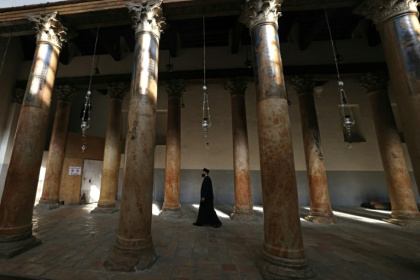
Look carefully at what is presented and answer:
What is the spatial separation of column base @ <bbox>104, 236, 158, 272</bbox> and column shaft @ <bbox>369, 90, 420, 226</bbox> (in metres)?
7.01

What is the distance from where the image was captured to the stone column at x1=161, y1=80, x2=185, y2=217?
6.72m

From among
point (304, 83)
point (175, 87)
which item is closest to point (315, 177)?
point (304, 83)

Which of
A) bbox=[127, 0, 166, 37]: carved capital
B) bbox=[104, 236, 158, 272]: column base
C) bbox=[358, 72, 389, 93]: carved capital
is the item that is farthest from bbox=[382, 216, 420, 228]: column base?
bbox=[127, 0, 166, 37]: carved capital

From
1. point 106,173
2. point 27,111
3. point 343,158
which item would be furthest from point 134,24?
point 343,158

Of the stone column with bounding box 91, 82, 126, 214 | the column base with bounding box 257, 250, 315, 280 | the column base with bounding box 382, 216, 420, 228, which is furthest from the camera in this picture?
the stone column with bounding box 91, 82, 126, 214

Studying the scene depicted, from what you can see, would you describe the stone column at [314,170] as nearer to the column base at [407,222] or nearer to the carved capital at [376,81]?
the column base at [407,222]

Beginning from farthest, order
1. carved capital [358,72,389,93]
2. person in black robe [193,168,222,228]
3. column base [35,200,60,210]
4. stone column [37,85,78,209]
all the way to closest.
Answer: stone column [37,85,78,209] < column base [35,200,60,210] < carved capital [358,72,389,93] < person in black robe [193,168,222,228]

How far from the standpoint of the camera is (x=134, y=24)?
3.99 meters

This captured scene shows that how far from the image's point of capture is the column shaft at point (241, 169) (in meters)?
6.38

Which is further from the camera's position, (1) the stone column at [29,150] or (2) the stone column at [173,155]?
(2) the stone column at [173,155]

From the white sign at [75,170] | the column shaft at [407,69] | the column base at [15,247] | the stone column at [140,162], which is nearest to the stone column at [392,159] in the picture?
the column shaft at [407,69]

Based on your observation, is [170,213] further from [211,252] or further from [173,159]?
[211,252]

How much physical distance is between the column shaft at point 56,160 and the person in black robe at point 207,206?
6.14 m

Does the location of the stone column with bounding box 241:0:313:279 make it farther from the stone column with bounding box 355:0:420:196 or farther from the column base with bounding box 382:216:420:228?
the column base with bounding box 382:216:420:228
